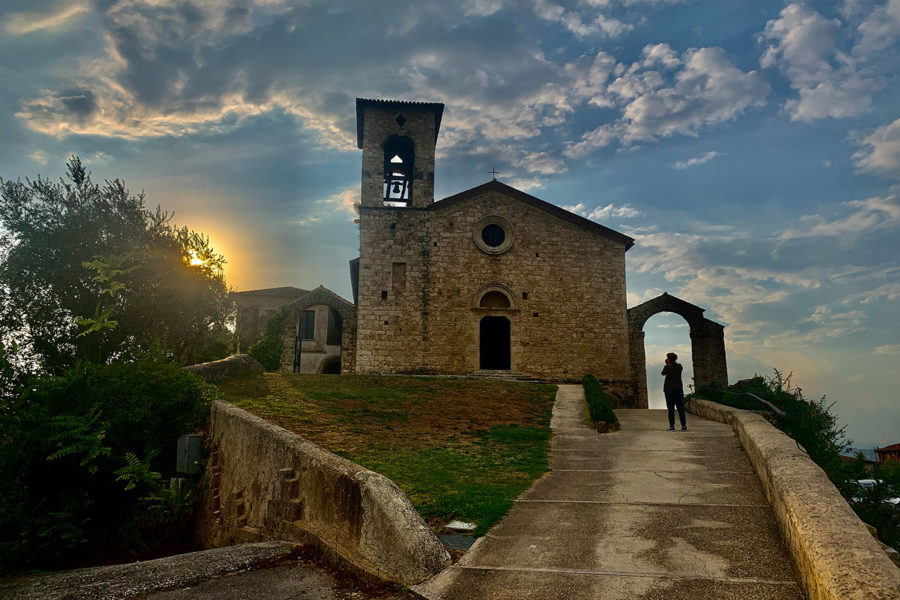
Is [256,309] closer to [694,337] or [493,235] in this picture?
[493,235]

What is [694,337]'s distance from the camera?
23.3 meters

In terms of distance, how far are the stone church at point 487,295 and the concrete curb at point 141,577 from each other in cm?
1718

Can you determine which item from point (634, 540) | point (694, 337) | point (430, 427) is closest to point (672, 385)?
point (430, 427)

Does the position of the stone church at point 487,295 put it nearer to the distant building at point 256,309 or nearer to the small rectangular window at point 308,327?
the small rectangular window at point 308,327

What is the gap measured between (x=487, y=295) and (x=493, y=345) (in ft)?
7.02

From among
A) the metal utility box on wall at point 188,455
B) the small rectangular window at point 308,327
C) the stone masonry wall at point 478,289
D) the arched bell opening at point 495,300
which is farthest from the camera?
the small rectangular window at point 308,327

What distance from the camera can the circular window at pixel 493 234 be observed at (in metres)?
23.3

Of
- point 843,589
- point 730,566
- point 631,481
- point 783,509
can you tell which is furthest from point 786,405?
point 843,589

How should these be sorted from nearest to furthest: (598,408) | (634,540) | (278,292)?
(634,540) → (598,408) → (278,292)

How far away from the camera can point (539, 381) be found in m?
22.2

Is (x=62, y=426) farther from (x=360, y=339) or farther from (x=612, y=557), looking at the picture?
(x=360, y=339)

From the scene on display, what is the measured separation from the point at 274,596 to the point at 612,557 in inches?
96.5

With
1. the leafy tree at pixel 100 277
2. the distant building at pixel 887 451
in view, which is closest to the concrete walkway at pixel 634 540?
the leafy tree at pixel 100 277

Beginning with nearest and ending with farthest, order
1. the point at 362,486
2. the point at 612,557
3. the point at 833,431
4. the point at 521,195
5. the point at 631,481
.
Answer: the point at 612,557 < the point at 362,486 < the point at 631,481 < the point at 833,431 < the point at 521,195
